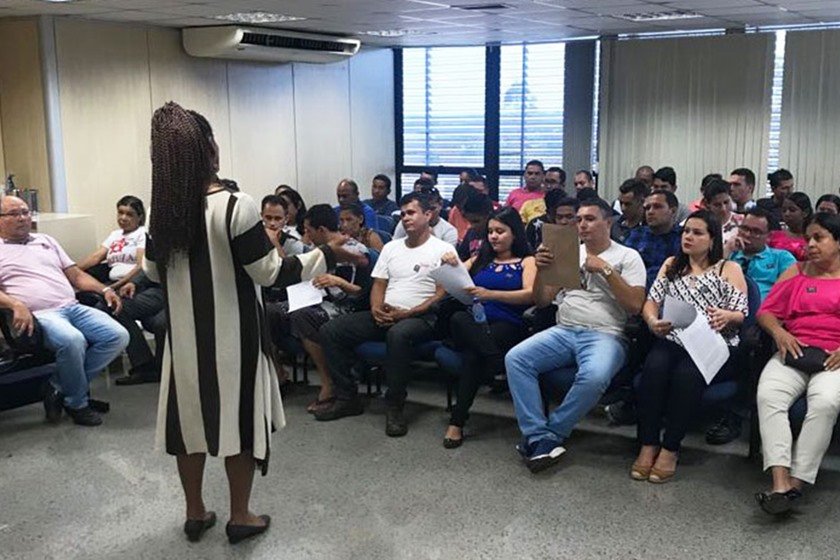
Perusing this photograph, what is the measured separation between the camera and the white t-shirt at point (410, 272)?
15.1 ft

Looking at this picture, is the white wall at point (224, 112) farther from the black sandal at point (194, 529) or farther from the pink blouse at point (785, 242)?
the pink blouse at point (785, 242)

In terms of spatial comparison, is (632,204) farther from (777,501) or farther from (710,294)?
(777,501)

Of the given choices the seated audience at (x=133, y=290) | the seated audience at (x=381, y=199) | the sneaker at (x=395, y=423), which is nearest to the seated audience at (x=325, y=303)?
the sneaker at (x=395, y=423)

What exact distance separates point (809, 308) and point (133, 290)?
13.0ft

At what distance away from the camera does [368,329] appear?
4.61 meters

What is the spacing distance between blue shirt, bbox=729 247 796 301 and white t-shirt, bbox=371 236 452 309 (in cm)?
164

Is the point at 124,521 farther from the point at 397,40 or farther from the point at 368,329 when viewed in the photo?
the point at 397,40

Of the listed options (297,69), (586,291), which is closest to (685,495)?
(586,291)

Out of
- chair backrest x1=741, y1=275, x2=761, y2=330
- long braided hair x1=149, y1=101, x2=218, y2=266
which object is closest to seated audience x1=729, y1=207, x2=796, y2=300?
chair backrest x1=741, y1=275, x2=761, y2=330

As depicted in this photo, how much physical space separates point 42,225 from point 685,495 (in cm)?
468

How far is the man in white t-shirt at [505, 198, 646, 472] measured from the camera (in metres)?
3.87

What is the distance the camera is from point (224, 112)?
8.09m

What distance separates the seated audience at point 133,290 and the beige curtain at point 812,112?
600 centimetres

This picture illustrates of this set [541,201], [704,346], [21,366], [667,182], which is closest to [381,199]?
[541,201]
